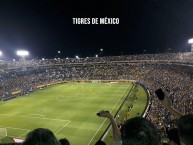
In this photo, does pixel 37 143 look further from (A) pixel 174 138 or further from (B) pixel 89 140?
(B) pixel 89 140

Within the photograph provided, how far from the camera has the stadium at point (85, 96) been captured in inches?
1227

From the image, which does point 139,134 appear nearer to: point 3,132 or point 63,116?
point 3,132

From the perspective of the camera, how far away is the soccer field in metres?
31.1

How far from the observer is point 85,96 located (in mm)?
58250

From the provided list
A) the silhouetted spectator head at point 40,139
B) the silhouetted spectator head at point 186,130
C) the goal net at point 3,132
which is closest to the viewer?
the silhouetted spectator head at point 40,139

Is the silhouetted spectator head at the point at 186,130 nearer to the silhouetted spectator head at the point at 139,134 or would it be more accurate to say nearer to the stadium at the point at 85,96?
the silhouetted spectator head at the point at 139,134

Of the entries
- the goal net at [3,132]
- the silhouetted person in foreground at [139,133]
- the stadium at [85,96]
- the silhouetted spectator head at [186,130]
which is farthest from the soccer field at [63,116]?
the silhouetted person in foreground at [139,133]

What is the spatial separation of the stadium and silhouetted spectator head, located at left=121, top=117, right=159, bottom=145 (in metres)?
7.34

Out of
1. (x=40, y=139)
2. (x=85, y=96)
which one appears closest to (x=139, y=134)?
(x=40, y=139)

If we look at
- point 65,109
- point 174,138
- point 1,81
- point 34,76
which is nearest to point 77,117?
point 65,109

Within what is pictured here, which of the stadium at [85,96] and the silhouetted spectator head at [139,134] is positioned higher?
the silhouetted spectator head at [139,134]

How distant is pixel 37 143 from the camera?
267 centimetres

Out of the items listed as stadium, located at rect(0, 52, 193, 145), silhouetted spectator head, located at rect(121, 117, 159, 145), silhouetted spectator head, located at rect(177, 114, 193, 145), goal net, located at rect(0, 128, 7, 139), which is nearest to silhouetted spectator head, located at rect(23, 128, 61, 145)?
silhouetted spectator head, located at rect(121, 117, 159, 145)

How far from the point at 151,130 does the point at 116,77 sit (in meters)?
88.0
